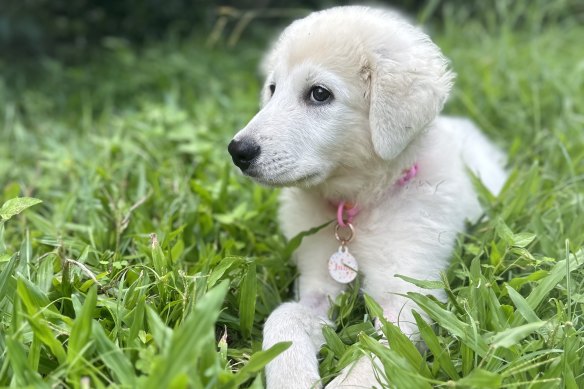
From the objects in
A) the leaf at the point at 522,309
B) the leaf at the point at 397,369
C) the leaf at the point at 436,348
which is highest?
the leaf at the point at 522,309

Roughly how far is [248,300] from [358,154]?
75cm

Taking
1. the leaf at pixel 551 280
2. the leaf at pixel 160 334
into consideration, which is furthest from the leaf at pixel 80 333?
the leaf at pixel 551 280

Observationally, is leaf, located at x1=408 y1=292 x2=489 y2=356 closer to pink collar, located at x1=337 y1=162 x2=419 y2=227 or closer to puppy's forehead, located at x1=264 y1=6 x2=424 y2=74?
pink collar, located at x1=337 y1=162 x2=419 y2=227

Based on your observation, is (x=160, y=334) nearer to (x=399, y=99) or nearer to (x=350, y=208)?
(x=350, y=208)

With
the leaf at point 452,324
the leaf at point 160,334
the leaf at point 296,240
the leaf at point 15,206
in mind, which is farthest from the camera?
the leaf at point 296,240

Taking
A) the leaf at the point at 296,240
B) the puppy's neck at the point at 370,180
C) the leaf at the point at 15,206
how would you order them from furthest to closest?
the leaf at the point at 296,240 < the puppy's neck at the point at 370,180 < the leaf at the point at 15,206

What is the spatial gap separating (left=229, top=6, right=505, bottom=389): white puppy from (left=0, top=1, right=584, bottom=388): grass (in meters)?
0.12

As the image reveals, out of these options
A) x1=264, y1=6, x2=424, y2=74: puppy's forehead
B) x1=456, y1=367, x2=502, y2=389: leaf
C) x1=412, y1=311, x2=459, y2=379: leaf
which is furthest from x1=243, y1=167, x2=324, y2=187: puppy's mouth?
x1=456, y1=367, x2=502, y2=389: leaf

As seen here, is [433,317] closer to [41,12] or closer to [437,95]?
[437,95]

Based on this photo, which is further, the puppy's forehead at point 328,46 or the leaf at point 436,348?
the puppy's forehead at point 328,46

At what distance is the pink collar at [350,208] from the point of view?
2.75 metres

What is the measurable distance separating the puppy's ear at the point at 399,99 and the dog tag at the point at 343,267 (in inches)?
18.0

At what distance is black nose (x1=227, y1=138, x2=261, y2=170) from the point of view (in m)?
2.43

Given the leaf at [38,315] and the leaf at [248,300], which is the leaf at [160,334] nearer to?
the leaf at [38,315]
